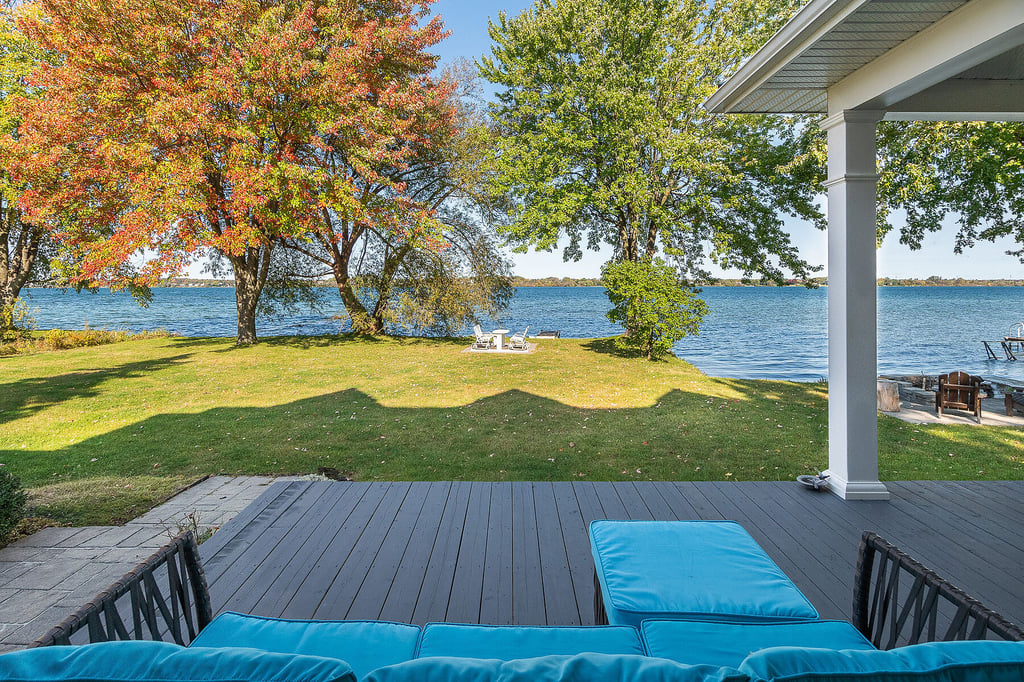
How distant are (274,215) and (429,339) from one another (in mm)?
5894

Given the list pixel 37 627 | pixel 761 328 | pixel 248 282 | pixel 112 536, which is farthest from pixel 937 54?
pixel 761 328

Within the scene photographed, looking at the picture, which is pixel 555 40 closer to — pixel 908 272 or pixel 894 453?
pixel 894 453

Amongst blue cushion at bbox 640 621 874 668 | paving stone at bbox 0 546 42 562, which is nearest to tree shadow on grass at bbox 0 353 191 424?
paving stone at bbox 0 546 42 562

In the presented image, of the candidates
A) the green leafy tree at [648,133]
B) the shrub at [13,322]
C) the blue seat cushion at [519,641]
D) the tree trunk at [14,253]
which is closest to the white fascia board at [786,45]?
the blue seat cushion at [519,641]

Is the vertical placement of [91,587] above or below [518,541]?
below

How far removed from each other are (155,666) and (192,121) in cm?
1237

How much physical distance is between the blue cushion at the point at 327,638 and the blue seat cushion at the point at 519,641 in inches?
2.9

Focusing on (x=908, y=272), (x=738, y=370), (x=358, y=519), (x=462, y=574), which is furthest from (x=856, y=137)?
(x=908, y=272)

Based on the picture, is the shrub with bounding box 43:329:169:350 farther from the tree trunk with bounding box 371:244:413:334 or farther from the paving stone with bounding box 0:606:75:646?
the paving stone with bounding box 0:606:75:646

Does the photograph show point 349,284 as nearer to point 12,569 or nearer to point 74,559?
point 74,559

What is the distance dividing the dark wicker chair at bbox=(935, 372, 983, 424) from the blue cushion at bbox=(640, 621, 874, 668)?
802 centimetres

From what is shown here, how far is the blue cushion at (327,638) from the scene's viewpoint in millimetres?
1391

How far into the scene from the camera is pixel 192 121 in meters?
10.7

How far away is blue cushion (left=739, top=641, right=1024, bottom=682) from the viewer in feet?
2.71
